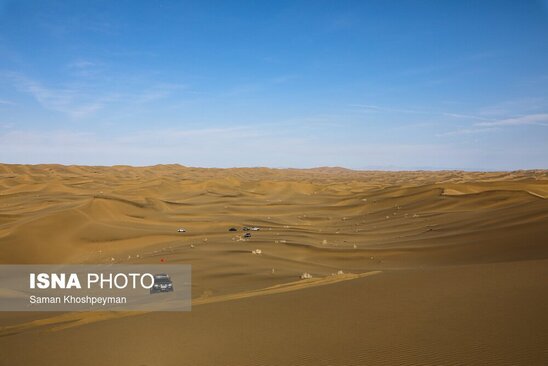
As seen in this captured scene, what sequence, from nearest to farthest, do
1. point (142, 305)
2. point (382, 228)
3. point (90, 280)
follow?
point (142, 305) < point (90, 280) < point (382, 228)

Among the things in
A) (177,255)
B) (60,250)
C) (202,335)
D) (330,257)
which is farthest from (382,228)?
(202,335)

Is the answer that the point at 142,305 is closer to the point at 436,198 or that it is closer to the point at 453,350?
the point at 453,350

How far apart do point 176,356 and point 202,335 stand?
3.13ft

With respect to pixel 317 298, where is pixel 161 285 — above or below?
below

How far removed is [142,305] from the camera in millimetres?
10852

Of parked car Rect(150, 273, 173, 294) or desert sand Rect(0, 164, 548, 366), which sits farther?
parked car Rect(150, 273, 173, 294)

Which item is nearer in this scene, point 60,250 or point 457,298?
point 457,298

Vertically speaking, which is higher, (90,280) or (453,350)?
(453,350)

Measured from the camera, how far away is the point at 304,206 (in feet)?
165

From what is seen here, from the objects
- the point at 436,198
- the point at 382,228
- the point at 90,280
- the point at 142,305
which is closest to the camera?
the point at 142,305

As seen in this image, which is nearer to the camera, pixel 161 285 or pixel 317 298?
pixel 317 298

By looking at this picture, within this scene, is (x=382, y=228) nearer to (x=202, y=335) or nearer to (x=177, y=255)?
(x=177, y=255)

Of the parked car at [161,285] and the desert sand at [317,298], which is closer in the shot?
the desert sand at [317,298]

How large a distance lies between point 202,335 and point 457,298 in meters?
4.95
